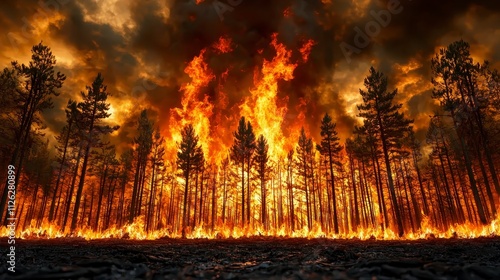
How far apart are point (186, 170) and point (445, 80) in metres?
31.6

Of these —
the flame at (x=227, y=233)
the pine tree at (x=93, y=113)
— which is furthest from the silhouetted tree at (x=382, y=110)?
the pine tree at (x=93, y=113)

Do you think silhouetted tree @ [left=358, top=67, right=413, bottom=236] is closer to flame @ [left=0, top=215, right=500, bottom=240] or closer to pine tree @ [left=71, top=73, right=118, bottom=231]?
flame @ [left=0, top=215, right=500, bottom=240]

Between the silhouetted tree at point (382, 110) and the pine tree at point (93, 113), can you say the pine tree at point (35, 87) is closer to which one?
the pine tree at point (93, 113)

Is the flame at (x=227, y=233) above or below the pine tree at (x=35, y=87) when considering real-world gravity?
below

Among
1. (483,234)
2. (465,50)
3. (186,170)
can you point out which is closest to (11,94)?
(186,170)

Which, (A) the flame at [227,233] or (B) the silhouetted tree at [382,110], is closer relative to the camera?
(A) the flame at [227,233]

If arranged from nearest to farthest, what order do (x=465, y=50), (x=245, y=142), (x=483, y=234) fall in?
(x=483, y=234), (x=465, y=50), (x=245, y=142)

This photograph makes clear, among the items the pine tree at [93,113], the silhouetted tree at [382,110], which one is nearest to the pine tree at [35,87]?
the pine tree at [93,113]

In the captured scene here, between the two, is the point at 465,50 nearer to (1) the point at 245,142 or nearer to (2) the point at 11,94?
(1) the point at 245,142

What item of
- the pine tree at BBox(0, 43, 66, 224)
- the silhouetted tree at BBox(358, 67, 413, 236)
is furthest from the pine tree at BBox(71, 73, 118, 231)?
the silhouetted tree at BBox(358, 67, 413, 236)

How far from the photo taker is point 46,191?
46.2 meters

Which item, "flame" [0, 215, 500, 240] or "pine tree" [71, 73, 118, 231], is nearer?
"flame" [0, 215, 500, 240]

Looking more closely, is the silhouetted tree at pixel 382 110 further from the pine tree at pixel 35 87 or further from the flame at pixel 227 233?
the pine tree at pixel 35 87

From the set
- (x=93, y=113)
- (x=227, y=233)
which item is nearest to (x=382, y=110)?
(x=227, y=233)
